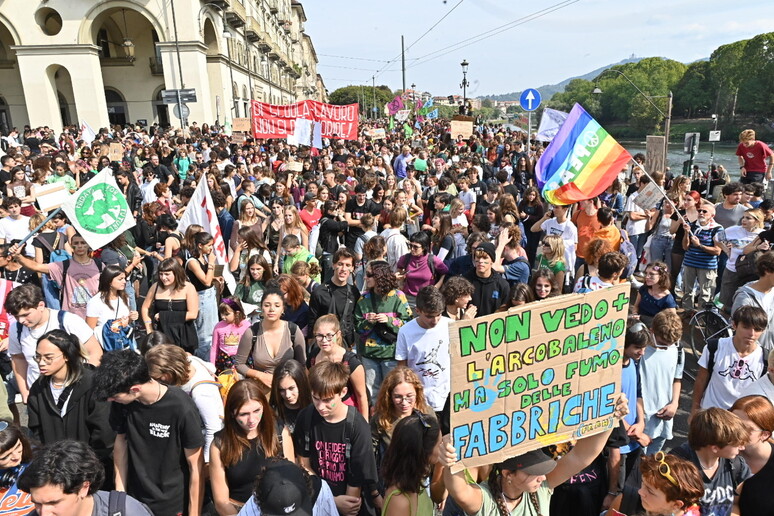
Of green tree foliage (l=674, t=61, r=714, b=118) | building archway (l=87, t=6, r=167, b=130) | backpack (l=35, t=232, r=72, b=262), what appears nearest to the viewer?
backpack (l=35, t=232, r=72, b=262)

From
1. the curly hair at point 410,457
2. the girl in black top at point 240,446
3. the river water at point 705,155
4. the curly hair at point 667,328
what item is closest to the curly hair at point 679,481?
the curly hair at point 410,457

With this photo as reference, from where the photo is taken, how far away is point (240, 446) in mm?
2857

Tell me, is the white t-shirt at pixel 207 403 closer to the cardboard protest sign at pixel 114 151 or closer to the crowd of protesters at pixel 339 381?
the crowd of protesters at pixel 339 381

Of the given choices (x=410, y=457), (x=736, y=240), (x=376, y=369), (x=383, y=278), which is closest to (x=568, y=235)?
(x=736, y=240)

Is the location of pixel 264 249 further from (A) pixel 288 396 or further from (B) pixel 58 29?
(B) pixel 58 29

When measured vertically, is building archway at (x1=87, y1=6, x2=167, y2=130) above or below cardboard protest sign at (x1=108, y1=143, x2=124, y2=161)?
above

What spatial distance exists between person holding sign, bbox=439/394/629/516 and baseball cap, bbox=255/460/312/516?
2.14 ft

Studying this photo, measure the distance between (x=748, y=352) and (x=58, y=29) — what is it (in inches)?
1524

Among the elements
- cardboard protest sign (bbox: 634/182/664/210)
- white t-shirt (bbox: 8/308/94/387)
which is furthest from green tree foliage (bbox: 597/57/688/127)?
white t-shirt (bbox: 8/308/94/387)

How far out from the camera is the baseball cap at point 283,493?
2.27 m

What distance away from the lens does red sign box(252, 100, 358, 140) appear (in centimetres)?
1495

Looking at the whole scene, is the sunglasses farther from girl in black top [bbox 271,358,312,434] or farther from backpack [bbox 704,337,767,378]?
girl in black top [bbox 271,358,312,434]

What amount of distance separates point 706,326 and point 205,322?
5.33 meters

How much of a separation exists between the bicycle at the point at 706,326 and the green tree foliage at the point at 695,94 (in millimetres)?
72891
